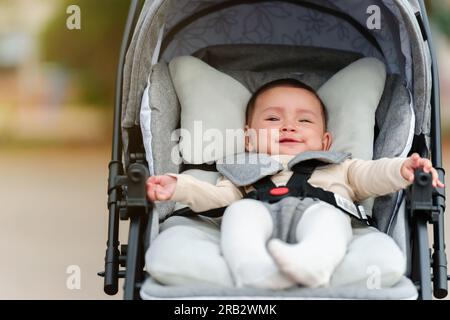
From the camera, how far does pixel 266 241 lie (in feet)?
6.83

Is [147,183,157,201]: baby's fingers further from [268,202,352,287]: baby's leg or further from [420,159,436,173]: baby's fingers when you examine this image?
[420,159,436,173]: baby's fingers

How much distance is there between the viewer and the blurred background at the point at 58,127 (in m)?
3.57

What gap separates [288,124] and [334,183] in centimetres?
23

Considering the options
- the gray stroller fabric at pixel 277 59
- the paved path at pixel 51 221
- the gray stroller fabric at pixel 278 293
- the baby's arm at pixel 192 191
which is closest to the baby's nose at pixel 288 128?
the baby's arm at pixel 192 191

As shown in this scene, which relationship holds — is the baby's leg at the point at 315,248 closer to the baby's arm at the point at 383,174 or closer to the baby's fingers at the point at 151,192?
the baby's arm at the point at 383,174

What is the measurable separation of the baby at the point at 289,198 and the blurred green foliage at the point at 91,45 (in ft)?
7.47

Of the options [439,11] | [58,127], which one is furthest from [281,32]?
[58,127]

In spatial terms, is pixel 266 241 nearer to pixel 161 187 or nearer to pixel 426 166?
pixel 161 187

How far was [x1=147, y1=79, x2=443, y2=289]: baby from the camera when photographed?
193 cm

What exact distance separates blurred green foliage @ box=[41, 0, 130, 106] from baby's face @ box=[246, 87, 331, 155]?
7.73 ft

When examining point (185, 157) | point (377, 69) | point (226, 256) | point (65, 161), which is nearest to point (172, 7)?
point (185, 157)

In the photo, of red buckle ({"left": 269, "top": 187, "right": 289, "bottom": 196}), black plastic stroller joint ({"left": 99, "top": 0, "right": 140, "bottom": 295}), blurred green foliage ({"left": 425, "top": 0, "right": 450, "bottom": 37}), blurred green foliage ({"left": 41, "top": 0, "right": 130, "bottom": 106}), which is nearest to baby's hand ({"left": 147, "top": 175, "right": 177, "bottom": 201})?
black plastic stroller joint ({"left": 99, "top": 0, "right": 140, "bottom": 295})
